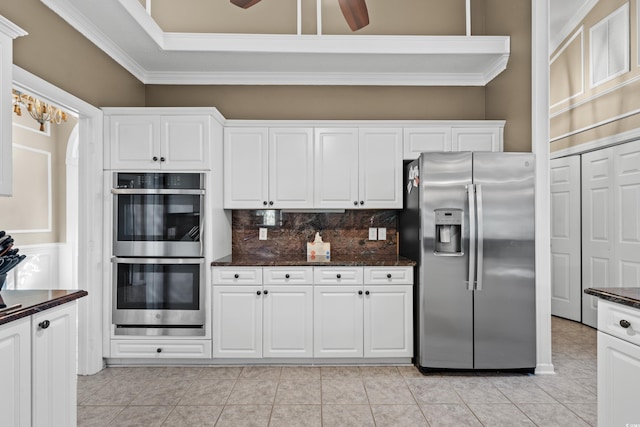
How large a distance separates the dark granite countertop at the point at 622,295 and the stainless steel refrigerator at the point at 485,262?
4.25 feet

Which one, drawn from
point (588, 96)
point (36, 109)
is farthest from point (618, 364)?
point (36, 109)

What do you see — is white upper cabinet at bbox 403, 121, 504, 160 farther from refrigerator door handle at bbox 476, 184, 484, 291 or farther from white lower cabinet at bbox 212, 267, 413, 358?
white lower cabinet at bbox 212, 267, 413, 358

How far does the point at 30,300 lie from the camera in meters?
1.88

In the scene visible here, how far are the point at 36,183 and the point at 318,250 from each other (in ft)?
11.7

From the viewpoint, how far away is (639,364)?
166 cm

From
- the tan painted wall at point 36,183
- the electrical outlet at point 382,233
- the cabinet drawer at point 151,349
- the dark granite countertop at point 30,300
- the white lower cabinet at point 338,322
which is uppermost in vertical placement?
the tan painted wall at point 36,183

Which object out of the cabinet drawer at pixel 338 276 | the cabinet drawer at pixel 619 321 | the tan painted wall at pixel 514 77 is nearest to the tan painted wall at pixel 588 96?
the tan painted wall at pixel 514 77

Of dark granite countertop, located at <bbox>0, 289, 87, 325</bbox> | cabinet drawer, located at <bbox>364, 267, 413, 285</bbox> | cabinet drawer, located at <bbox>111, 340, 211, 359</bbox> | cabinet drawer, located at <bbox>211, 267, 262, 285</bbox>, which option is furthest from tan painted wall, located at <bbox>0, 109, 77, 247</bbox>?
cabinet drawer, located at <bbox>364, 267, 413, 285</bbox>

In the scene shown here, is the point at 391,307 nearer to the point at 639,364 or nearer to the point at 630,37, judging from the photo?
the point at 639,364

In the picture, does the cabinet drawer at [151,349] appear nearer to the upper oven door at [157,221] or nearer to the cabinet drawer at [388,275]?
A: the upper oven door at [157,221]

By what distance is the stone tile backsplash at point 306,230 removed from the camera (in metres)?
4.14

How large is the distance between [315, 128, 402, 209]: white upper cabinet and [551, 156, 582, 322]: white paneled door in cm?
273

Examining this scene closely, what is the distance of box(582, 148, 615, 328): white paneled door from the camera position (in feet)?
14.6

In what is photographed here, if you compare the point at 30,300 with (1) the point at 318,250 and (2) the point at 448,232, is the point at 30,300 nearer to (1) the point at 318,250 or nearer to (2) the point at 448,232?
(1) the point at 318,250
